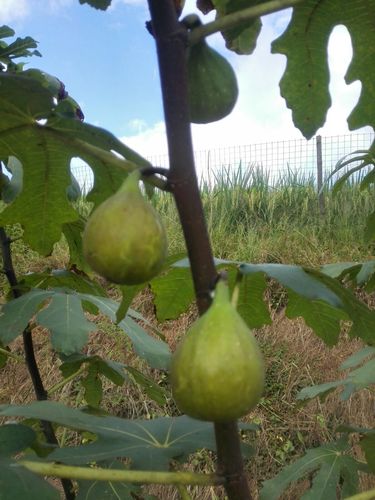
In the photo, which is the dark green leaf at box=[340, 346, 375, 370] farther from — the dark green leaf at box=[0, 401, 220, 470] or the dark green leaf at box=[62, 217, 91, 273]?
the dark green leaf at box=[62, 217, 91, 273]

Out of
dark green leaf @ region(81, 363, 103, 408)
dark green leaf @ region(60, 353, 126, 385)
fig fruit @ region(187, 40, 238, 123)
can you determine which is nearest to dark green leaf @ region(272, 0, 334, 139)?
fig fruit @ region(187, 40, 238, 123)

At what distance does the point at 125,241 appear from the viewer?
613 millimetres

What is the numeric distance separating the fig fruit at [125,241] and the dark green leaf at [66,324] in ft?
2.52

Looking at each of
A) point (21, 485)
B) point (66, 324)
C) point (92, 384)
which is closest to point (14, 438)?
point (21, 485)

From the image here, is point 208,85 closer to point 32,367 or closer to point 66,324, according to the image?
point 66,324

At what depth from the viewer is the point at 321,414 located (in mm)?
3748

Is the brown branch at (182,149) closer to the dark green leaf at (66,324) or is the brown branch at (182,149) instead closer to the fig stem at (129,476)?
the fig stem at (129,476)

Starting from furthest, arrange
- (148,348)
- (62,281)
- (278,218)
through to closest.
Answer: (278,218) < (62,281) < (148,348)

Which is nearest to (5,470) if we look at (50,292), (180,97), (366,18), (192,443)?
(192,443)

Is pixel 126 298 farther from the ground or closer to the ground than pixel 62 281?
farther from the ground

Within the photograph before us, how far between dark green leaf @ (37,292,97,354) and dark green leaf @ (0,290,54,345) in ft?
0.12

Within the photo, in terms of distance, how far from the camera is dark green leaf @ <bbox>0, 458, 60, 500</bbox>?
769 millimetres

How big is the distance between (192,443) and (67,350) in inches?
17.9

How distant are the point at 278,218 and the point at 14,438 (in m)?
6.72
